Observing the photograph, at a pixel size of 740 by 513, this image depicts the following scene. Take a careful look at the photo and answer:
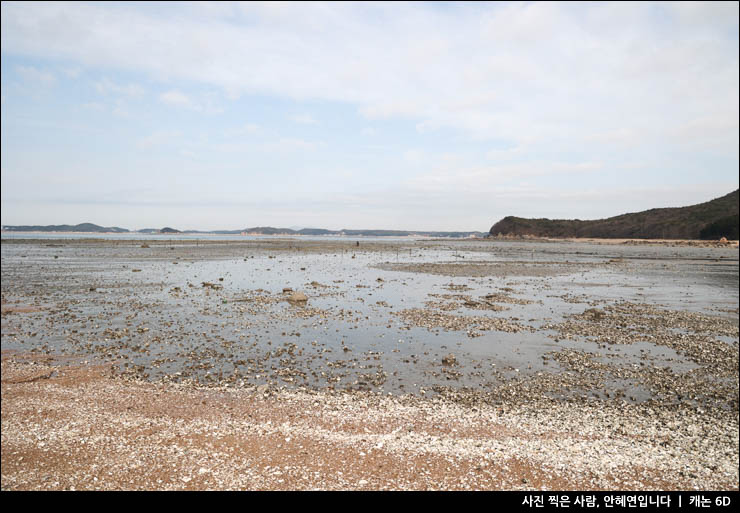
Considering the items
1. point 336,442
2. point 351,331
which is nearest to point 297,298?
point 351,331

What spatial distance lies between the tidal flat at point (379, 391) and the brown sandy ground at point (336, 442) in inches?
2.2

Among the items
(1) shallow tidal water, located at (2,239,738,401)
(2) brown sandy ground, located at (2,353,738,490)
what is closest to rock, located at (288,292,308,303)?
(1) shallow tidal water, located at (2,239,738,401)

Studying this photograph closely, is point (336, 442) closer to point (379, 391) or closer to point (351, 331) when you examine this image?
point (379, 391)

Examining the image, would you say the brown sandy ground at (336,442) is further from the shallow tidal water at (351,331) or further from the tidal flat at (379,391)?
the shallow tidal water at (351,331)

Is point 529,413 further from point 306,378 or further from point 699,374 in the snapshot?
point 699,374

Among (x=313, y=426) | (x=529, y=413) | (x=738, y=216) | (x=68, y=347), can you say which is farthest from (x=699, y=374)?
(x=738, y=216)

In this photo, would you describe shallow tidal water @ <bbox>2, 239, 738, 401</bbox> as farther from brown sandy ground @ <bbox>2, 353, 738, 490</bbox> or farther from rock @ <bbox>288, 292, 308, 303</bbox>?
brown sandy ground @ <bbox>2, 353, 738, 490</bbox>

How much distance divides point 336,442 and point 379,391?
3.86 m

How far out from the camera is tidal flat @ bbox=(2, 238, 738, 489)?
30.1 feet

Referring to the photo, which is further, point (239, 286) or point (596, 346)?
point (239, 286)

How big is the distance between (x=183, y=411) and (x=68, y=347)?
404 inches

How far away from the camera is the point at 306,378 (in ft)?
49.5

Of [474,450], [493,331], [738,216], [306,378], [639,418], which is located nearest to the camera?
[474,450]
